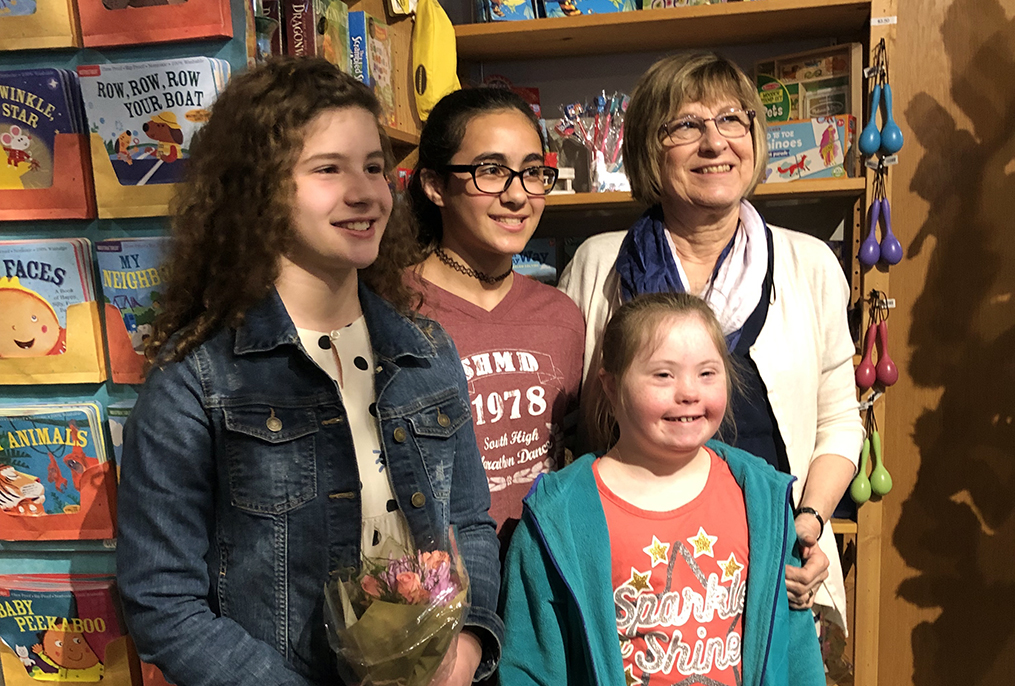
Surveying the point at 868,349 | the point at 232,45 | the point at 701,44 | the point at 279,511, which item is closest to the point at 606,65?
the point at 701,44

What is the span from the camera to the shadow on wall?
2244mm

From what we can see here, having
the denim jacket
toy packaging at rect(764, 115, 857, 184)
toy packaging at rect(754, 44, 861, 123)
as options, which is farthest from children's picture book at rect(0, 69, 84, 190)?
toy packaging at rect(754, 44, 861, 123)

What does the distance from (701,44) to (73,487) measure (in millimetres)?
2100

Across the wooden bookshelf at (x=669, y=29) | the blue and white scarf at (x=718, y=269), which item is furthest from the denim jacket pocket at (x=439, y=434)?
the wooden bookshelf at (x=669, y=29)

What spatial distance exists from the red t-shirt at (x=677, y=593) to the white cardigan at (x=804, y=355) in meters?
0.33

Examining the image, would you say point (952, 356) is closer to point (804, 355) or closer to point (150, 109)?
point (804, 355)

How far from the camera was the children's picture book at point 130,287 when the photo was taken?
48.2 inches

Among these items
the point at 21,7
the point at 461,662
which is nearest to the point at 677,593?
the point at 461,662

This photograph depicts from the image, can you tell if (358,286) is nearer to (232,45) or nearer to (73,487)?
(232,45)

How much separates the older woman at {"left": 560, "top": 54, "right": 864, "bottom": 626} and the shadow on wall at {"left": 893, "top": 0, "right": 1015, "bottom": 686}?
109cm

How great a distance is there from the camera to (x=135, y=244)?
1.22 m

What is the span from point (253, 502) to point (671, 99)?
104 cm

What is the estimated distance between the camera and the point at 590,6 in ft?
6.96

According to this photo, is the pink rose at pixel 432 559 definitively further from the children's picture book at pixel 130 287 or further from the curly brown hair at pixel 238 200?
the children's picture book at pixel 130 287
